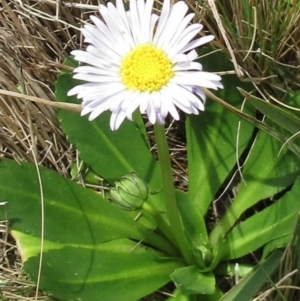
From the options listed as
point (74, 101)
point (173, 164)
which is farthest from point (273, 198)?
point (74, 101)

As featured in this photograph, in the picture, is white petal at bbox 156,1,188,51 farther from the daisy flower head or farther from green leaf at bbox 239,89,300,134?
green leaf at bbox 239,89,300,134

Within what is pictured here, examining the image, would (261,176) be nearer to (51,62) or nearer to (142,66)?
(142,66)

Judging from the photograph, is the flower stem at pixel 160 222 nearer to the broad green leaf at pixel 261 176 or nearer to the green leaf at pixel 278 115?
the broad green leaf at pixel 261 176

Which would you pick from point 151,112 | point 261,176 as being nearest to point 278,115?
point 261,176

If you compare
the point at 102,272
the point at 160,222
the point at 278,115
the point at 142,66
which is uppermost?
the point at 142,66

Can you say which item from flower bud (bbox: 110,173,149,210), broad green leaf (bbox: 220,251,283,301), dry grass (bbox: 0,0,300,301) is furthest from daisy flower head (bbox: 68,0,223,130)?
broad green leaf (bbox: 220,251,283,301)

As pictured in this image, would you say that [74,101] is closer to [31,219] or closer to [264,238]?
[31,219]
